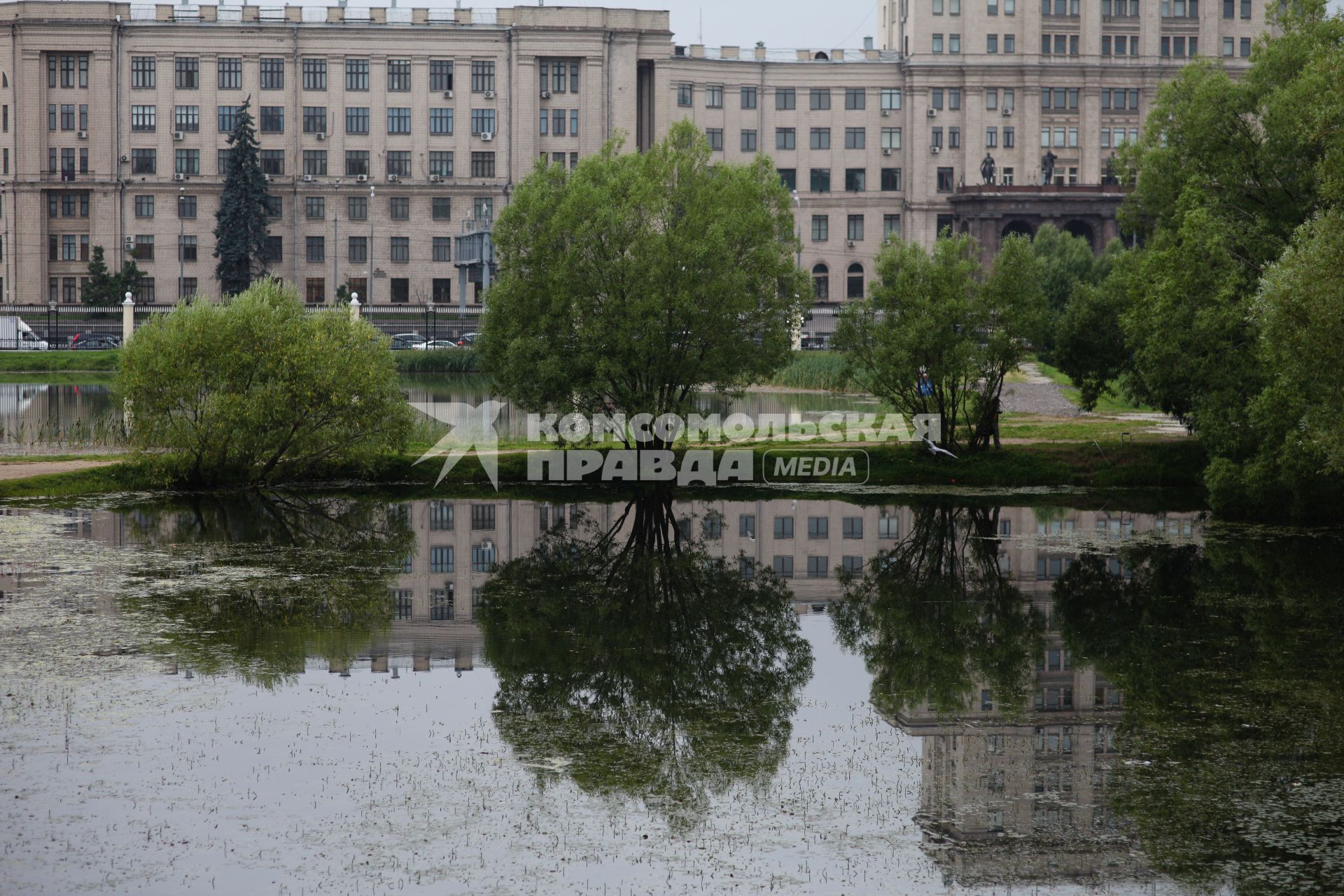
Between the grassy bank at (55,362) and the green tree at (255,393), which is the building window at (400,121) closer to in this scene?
the grassy bank at (55,362)

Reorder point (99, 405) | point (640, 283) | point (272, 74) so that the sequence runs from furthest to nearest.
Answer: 1. point (272, 74)
2. point (99, 405)
3. point (640, 283)

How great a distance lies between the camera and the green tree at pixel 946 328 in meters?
37.9

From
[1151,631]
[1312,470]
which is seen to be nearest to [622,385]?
[1312,470]

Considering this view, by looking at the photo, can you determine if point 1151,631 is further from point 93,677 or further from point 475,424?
point 475,424

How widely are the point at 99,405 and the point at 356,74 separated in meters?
52.6

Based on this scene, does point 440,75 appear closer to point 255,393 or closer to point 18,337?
point 18,337

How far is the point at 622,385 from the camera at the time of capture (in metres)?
38.3

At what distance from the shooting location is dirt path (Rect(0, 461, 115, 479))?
35.1 metres

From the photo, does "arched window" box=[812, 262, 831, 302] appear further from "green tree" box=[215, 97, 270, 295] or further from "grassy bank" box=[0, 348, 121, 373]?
"grassy bank" box=[0, 348, 121, 373]

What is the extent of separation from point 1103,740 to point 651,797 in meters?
5.16

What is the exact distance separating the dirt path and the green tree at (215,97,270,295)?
205ft

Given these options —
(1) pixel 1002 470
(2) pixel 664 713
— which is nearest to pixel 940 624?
(2) pixel 664 713

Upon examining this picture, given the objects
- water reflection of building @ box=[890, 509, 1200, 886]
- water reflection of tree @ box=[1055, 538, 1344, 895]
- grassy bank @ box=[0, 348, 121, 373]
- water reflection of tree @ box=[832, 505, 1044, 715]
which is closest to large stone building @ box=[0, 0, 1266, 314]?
grassy bank @ box=[0, 348, 121, 373]

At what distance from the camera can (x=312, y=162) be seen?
105438 millimetres
